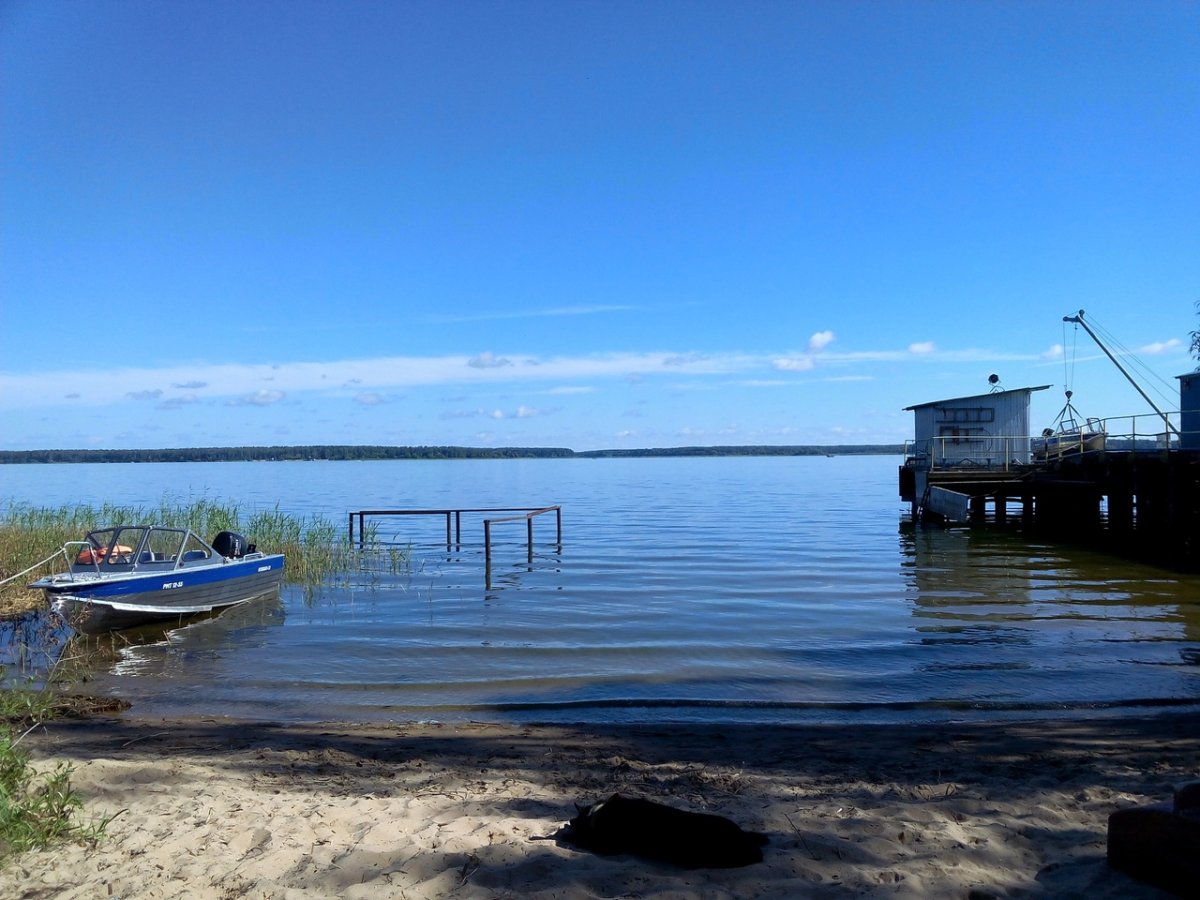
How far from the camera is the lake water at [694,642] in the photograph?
11.2 meters

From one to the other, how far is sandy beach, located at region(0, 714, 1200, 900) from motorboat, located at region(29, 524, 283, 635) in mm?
6059

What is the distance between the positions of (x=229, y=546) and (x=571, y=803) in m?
14.7

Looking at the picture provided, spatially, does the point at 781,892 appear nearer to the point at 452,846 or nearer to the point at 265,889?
the point at 452,846

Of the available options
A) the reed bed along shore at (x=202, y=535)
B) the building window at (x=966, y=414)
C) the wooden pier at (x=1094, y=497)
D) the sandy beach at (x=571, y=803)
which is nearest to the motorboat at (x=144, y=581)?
the reed bed along shore at (x=202, y=535)

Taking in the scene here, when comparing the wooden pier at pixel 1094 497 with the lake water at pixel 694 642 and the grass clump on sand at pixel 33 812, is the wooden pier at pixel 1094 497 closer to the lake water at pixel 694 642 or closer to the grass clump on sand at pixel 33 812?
the lake water at pixel 694 642

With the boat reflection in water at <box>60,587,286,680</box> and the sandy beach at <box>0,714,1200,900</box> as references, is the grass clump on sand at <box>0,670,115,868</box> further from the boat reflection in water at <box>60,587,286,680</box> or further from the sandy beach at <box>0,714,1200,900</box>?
the boat reflection in water at <box>60,587,286,680</box>

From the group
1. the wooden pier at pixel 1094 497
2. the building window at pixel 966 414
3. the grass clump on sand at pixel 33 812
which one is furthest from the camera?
the building window at pixel 966 414

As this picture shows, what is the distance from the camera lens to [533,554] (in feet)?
93.6

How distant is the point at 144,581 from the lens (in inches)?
629

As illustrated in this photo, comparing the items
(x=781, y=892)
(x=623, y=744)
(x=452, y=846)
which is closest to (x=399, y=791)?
(x=452, y=846)

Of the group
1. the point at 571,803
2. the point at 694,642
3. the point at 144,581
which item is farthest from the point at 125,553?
the point at 571,803

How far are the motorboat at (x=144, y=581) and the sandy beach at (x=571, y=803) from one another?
6.06 m

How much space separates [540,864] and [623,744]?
398 centimetres

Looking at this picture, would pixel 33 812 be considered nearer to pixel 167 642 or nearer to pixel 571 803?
pixel 571 803
